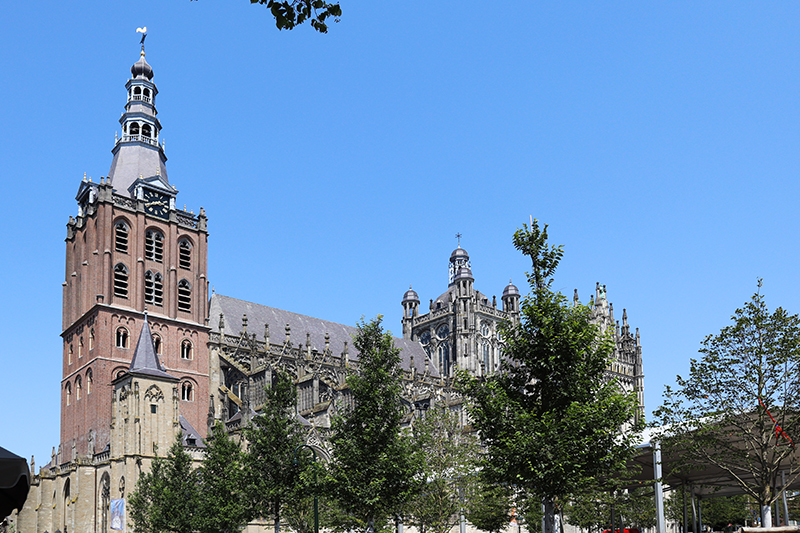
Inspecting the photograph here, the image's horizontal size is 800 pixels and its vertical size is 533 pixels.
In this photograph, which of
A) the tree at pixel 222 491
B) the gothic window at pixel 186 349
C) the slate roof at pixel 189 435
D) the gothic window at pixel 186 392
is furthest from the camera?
the gothic window at pixel 186 349

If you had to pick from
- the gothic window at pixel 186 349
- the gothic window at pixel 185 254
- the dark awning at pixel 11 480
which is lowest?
the dark awning at pixel 11 480

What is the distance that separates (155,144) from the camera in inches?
2923

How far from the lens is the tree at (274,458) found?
117ft

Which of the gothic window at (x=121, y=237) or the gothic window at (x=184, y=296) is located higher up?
the gothic window at (x=121, y=237)

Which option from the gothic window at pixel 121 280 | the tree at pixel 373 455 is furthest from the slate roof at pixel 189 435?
the tree at pixel 373 455

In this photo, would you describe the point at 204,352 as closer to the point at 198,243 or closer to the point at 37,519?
the point at 198,243

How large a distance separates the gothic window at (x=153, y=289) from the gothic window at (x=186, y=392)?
24.1 ft

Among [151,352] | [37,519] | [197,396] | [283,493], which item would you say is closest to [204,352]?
[197,396]

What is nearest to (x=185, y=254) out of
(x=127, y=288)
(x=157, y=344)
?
(x=127, y=288)

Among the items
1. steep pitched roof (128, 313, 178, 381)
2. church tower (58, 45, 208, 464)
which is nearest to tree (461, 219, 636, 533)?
steep pitched roof (128, 313, 178, 381)

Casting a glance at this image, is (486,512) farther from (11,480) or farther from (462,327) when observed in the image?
(462,327)

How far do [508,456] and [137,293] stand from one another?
168 ft

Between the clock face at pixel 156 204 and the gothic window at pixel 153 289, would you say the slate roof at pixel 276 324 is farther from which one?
the clock face at pixel 156 204

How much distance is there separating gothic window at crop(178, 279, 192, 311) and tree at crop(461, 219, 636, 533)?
50734mm
